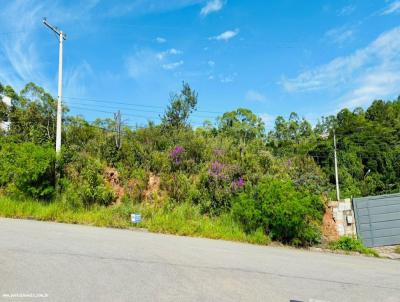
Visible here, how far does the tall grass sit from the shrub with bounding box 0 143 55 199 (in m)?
0.56

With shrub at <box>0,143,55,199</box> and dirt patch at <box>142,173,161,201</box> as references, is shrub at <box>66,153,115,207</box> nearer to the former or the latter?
shrub at <box>0,143,55,199</box>

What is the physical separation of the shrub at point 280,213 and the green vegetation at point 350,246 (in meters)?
0.67

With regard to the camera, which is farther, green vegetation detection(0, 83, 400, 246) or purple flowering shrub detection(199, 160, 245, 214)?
purple flowering shrub detection(199, 160, 245, 214)

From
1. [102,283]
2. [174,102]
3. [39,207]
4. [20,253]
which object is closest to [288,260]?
[102,283]

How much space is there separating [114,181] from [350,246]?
10.2m

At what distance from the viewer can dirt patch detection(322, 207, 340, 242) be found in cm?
1212

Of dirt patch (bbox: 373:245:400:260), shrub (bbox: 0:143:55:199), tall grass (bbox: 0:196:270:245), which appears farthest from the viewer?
shrub (bbox: 0:143:55:199)

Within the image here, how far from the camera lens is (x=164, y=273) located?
534 centimetres

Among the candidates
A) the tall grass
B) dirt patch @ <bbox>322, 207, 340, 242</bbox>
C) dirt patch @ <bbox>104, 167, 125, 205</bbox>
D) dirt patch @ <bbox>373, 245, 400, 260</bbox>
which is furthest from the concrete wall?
dirt patch @ <bbox>104, 167, 125, 205</bbox>

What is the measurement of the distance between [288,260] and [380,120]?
163 ft

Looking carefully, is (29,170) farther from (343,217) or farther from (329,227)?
(343,217)

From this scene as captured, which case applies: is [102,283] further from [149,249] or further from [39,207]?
[39,207]

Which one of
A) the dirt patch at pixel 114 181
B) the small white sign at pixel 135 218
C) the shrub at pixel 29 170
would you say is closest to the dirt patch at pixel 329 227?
the small white sign at pixel 135 218

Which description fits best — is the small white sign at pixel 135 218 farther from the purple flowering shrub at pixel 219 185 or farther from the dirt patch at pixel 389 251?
the dirt patch at pixel 389 251
